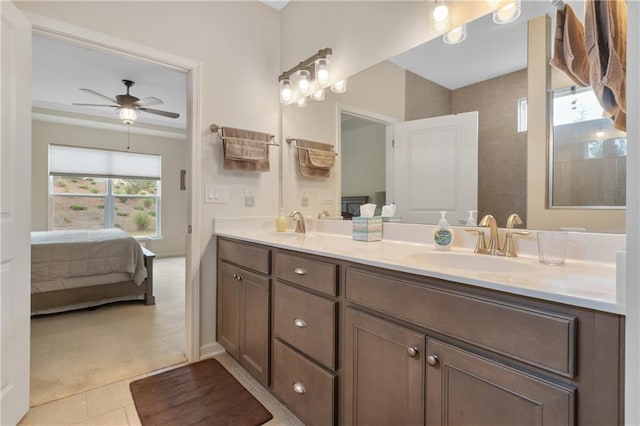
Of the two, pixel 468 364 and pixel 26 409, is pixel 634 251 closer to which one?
pixel 468 364

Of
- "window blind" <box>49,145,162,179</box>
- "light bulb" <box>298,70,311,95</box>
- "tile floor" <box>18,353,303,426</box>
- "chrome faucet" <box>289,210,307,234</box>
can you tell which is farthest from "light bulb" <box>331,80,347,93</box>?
"window blind" <box>49,145,162,179</box>

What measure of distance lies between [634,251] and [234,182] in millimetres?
2222

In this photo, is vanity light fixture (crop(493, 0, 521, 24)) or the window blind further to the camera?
the window blind

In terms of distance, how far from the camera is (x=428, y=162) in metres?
1.70

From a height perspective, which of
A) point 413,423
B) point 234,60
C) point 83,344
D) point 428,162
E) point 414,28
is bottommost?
point 83,344

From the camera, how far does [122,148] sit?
5.79 m

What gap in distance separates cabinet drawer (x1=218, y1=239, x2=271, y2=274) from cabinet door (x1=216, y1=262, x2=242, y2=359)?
0.07 metres

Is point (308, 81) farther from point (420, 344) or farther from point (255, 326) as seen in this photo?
point (420, 344)

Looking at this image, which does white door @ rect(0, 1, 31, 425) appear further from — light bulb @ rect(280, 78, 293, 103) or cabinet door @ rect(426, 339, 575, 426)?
cabinet door @ rect(426, 339, 575, 426)

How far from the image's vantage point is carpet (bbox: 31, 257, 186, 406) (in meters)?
1.92

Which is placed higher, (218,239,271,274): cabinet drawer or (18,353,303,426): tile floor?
(218,239,271,274): cabinet drawer

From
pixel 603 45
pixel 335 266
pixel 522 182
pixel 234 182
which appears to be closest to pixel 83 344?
pixel 234 182

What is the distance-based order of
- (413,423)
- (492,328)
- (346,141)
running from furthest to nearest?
(346,141) < (413,423) < (492,328)

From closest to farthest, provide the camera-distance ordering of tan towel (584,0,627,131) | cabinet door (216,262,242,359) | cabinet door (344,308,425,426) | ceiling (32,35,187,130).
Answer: tan towel (584,0,627,131)
cabinet door (344,308,425,426)
cabinet door (216,262,242,359)
ceiling (32,35,187,130)
